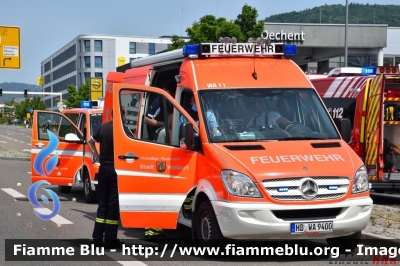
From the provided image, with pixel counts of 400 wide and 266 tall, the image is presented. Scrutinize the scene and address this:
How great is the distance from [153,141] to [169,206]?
2.94 ft

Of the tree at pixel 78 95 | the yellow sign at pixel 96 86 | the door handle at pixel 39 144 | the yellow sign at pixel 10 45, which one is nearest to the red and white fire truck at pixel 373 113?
the door handle at pixel 39 144

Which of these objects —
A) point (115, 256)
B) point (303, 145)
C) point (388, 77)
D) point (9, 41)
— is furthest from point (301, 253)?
point (9, 41)

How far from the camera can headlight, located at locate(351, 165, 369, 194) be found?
8.14 meters

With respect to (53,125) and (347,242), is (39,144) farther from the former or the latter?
(347,242)

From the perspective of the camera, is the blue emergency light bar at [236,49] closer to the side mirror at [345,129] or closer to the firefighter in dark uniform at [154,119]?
the firefighter in dark uniform at [154,119]

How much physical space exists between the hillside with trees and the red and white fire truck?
55.0 m

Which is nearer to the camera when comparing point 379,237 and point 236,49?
point 379,237

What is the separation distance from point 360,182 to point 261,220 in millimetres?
1345

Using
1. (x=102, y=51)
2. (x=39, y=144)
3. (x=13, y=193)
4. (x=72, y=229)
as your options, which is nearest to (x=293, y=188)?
(x=72, y=229)

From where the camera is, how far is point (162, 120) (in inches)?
365

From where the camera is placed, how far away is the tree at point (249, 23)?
3462cm

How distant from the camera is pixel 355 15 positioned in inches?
3017

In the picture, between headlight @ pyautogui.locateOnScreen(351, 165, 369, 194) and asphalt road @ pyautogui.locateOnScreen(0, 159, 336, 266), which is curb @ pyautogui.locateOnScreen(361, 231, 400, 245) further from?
headlight @ pyautogui.locateOnScreen(351, 165, 369, 194)

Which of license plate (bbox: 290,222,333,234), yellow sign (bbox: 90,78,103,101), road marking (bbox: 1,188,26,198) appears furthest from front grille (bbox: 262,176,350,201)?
yellow sign (bbox: 90,78,103,101)
